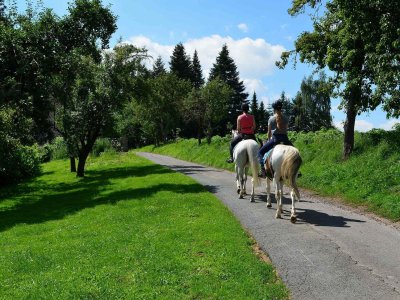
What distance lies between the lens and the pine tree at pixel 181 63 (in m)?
104

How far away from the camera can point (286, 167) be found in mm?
12328

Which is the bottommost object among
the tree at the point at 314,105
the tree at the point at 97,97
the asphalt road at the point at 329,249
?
the asphalt road at the point at 329,249

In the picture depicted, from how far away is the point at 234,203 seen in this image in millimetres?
16078

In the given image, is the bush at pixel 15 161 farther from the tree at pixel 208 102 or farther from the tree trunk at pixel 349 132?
the tree trunk at pixel 349 132

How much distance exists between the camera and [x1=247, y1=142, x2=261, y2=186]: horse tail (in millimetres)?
15555

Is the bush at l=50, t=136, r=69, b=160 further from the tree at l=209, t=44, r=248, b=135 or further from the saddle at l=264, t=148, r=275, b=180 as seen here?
the saddle at l=264, t=148, r=275, b=180

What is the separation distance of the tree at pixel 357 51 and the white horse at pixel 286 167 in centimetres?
633

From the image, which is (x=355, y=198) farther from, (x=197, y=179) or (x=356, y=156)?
(x=197, y=179)

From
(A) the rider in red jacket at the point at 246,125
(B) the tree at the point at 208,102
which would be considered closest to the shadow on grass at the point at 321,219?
(A) the rider in red jacket at the point at 246,125

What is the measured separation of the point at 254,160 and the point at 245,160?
2.61 feet

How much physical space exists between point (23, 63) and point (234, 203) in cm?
1596

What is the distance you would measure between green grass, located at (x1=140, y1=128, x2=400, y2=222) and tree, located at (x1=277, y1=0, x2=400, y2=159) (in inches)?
47.1

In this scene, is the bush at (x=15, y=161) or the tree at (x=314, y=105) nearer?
the bush at (x=15, y=161)

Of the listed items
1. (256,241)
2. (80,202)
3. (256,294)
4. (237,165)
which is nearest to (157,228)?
(256,241)
